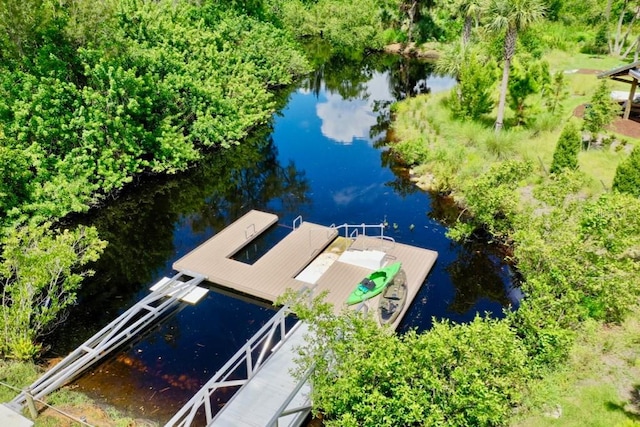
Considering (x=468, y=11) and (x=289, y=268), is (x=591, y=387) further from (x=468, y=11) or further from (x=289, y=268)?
(x=468, y=11)

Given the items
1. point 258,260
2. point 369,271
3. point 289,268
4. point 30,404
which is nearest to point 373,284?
point 369,271

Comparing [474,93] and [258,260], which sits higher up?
[474,93]

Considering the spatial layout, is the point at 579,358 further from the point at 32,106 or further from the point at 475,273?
the point at 32,106

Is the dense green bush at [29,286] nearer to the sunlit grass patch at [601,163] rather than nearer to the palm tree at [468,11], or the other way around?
the sunlit grass patch at [601,163]

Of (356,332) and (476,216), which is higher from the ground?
(356,332)

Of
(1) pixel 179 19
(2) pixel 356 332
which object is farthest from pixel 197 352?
(1) pixel 179 19

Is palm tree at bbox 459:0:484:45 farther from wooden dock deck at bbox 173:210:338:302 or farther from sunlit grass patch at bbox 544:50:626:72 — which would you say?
wooden dock deck at bbox 173:210:338:302

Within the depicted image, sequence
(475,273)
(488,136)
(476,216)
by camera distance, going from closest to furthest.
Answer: (475,273) → (476,216) → (488,136)
